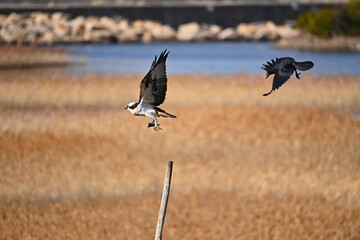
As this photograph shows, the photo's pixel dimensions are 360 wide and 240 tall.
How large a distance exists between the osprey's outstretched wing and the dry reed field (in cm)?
1206

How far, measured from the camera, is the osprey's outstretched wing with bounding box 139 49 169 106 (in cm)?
285

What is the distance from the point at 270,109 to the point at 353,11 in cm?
6250

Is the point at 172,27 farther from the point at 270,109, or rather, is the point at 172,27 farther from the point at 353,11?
the point at 270,109

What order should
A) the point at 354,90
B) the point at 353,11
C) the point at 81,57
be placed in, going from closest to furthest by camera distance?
the point at 354,90 < the point at 81,57 < the point at 353,11

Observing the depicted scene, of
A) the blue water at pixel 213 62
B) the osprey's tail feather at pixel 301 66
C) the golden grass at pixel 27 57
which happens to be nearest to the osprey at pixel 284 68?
the osprey's tail feather at pixel 301 66

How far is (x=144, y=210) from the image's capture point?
1584 centimetres

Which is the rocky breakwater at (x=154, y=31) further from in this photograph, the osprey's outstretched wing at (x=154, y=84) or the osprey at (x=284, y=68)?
the osprey at (x=284, y=68)

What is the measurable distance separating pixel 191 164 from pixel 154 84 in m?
17.0

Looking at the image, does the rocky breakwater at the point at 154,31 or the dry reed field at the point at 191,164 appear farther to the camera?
the rocky breakwater at the point at 154,31

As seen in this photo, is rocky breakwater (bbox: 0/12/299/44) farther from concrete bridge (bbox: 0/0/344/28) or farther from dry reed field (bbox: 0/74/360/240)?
dry reed field (bbox: 0/74/360/240)

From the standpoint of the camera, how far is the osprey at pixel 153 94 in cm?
281

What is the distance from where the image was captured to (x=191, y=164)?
779 inches

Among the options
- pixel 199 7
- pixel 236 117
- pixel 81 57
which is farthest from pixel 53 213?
pixel 199 7

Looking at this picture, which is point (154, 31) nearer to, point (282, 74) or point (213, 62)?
point (213, 62)
